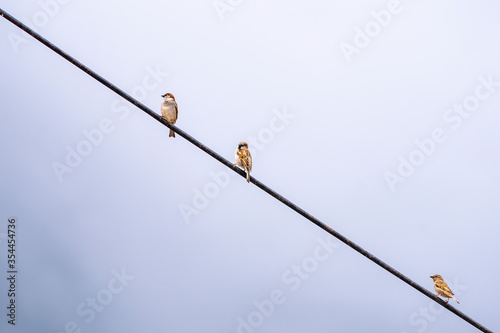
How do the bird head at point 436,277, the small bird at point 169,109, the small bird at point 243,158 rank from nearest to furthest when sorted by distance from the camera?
the small bird at point 243,158
the small bird at point 169,109
the bird head at point 436,277

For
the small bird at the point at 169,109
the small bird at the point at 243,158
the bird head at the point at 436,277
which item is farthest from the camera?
→ the bird head at the point at 436,277

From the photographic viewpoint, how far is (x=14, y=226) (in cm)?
1667

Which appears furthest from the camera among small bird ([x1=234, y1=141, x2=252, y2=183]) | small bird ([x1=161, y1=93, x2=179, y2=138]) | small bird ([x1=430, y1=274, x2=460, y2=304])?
small bird ([x1=161, y1=93, x2=179, y2=138])

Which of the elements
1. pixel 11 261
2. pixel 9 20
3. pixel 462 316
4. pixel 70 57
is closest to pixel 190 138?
pixel 70 57

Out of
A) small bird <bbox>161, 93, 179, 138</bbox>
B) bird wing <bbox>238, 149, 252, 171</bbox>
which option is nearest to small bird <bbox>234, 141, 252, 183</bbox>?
bird wing <bbox>238, 149, 252, 171</bbox>

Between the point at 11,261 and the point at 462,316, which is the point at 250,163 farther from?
the point at 11,261

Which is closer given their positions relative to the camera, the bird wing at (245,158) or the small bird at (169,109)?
the bird wing at (245,158)

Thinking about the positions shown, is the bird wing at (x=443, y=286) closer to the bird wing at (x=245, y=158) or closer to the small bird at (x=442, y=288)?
the small bird at (x=442, y=288)

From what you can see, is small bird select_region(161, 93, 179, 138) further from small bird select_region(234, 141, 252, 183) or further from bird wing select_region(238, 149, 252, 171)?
bird wing select_region(238, 149, 252, 171)

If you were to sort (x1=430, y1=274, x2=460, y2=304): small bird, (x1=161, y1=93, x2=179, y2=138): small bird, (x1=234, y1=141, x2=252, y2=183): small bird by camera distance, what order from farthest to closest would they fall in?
(x1=161, y1=93, x2=179, y2=138): small bird, (x1=430, y1=274, x2=460, y2=304): small bird, (x1=234, y1=141, x2=252, y2=183): small bird

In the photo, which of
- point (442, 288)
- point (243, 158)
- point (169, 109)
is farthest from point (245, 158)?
point (442, 288)

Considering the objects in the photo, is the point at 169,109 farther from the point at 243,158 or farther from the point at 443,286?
the point at 443,286

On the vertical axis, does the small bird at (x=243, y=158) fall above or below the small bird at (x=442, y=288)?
below

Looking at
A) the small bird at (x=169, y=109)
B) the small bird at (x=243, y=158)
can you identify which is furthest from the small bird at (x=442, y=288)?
the small bird at (x=169, y=109)
